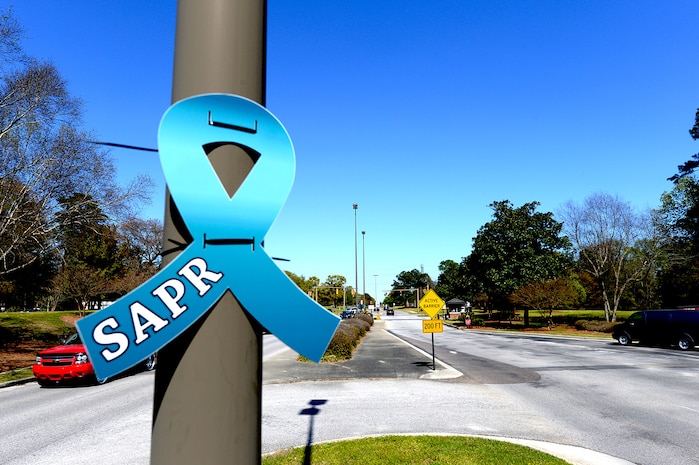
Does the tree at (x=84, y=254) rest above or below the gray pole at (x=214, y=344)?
above

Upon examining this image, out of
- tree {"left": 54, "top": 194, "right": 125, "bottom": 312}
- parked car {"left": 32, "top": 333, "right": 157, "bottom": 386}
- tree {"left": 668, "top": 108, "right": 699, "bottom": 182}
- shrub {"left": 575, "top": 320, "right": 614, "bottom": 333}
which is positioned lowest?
shrub {"left": 575, "top": 320, "right": 614, "bottom": 333}

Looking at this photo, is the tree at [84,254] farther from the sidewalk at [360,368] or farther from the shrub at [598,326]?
the shrub at [598,326]

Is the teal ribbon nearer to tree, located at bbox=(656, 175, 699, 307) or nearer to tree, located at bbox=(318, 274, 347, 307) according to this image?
tree, located at bbox=(656, 175, 699, 307)

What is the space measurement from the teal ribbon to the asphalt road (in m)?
6.04

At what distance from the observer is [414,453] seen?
6.61 m

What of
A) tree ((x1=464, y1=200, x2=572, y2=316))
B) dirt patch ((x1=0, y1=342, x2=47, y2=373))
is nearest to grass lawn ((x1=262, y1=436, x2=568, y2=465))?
dirt patch ((x1=0, y1=342, x2=47, y2=373))

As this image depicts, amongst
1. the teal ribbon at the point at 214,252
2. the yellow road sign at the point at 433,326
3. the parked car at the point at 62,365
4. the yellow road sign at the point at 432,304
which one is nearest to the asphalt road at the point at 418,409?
the parked car at the point at 62,365

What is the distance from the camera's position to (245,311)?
1.99 meters

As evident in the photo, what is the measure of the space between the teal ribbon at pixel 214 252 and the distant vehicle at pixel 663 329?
92.2ft

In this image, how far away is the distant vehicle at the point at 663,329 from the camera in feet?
76.5

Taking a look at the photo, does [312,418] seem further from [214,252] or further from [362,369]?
[214,252]

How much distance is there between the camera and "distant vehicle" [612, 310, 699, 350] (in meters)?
23.3

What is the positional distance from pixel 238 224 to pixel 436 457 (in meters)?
5.74

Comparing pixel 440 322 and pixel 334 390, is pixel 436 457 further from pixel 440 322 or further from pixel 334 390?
pixel 440 322
